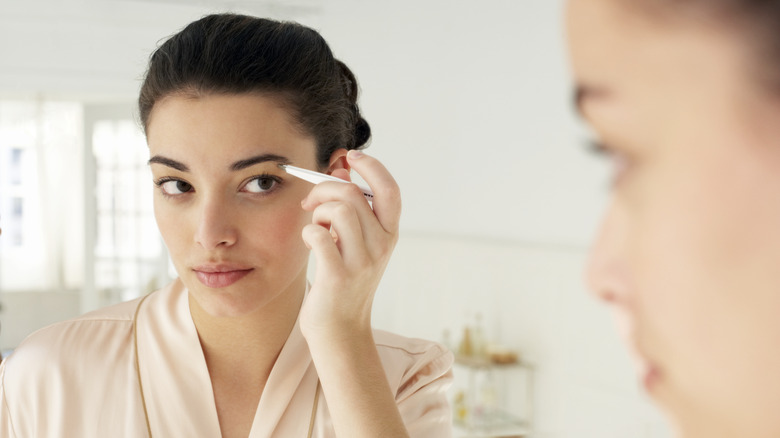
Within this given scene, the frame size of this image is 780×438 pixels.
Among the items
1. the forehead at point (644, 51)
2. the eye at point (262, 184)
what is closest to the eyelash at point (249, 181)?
the eye at point (262, 184)

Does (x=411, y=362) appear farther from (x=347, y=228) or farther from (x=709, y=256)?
(x=709, y=256)

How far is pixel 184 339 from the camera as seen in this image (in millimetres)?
1072

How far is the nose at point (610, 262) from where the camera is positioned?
0.76 feet

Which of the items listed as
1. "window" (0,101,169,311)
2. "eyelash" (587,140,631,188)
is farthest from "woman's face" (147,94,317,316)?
"window" (0,101,169,311)

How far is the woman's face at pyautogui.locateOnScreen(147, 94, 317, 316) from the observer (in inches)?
36.6

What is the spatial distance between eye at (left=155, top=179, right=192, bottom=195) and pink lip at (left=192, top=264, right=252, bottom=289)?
10cm

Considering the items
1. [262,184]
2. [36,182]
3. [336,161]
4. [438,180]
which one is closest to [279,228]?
[262,184]

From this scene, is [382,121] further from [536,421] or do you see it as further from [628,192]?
[628,192]

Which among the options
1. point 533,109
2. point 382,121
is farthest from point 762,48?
point 382,121

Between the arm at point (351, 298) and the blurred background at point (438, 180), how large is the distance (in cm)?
106

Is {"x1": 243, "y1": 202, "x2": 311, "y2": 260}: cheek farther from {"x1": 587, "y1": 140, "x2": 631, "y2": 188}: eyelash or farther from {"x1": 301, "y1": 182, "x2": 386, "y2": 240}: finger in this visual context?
{"x1": 587, "y1": 140, "x2": 631, "y2": 188}: eyelash

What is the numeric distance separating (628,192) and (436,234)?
3.47 metres

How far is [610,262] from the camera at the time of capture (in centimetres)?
23

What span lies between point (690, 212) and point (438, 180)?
138 inches
